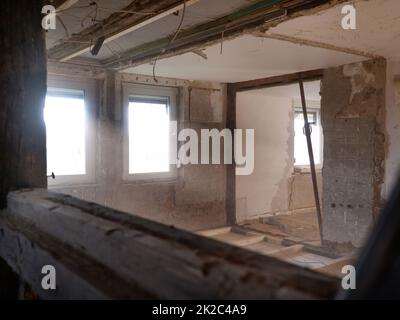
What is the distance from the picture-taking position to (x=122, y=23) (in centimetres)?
239

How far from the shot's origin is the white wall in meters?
5.35

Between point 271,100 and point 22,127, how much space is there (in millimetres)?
4903

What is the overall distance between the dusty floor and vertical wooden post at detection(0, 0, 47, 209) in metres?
2.08

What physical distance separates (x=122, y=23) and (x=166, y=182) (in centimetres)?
249

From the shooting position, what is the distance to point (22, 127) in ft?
3.83

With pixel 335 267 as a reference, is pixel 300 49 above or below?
above

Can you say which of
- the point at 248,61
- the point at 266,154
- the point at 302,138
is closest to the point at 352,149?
the point at 248,61

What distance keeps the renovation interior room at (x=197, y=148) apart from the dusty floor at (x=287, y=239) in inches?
1.0

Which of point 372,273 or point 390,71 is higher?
point 390,71

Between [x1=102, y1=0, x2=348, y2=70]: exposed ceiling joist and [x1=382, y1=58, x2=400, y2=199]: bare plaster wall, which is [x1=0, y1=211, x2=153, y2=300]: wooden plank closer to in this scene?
[x1=102, y1=0, x2=348, y2=70]: exposed ceiling joist

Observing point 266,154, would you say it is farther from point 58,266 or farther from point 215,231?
point 58,266

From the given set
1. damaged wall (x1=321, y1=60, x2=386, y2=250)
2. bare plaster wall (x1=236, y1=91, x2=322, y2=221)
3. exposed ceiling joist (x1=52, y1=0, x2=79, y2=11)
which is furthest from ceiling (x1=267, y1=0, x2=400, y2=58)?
bare plaster wall (x1=236, y1=91, x2=322, y2=221)

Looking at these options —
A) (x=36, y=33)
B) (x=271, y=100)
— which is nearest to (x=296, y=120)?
(x=271, y=100)
